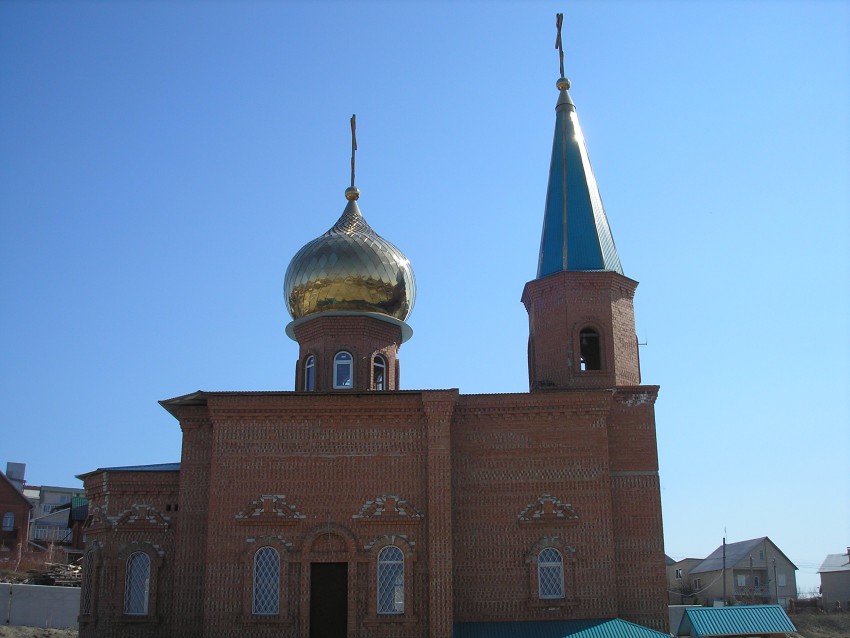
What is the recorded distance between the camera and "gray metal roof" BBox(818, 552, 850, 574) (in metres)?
44.7

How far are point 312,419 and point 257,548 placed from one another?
2.36 metres

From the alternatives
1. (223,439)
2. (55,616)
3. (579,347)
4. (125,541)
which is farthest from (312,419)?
(55,616)

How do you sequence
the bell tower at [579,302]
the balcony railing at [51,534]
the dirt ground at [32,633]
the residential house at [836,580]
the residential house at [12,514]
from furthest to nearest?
the residential house at [836,580]
the balcony railing at [51,534]
the residential house at [12,514]
the dirt ground at [32,633]
the bell tower at [579,302]

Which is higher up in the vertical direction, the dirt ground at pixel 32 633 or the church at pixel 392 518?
the church at pixel 392 518

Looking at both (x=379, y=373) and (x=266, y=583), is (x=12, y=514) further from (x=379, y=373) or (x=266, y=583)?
(x=266, y=583)

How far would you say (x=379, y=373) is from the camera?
61.6 ft

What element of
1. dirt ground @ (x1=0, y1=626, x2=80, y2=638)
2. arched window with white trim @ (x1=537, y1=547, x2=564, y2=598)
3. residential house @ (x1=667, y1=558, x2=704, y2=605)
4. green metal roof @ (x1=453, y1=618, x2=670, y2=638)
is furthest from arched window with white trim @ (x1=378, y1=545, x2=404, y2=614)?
residential house @ (x1=667, y1=558, x2=704, y2=605)

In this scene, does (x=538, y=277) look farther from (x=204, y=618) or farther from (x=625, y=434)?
(x=204, y=618)

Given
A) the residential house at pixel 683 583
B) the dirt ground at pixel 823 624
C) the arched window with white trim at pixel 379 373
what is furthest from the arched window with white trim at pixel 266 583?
the residential house at pixel 683 583

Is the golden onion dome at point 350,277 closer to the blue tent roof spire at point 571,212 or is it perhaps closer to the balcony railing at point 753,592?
the blue tent roof spire at point 571,212

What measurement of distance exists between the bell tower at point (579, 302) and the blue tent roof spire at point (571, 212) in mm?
20

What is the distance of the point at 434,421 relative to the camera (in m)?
15.2

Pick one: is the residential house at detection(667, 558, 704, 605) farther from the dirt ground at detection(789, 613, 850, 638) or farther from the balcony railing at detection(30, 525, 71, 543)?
the balcony railing at detection(30, 525, 71, 543)

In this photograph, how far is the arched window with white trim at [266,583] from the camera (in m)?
14.8
